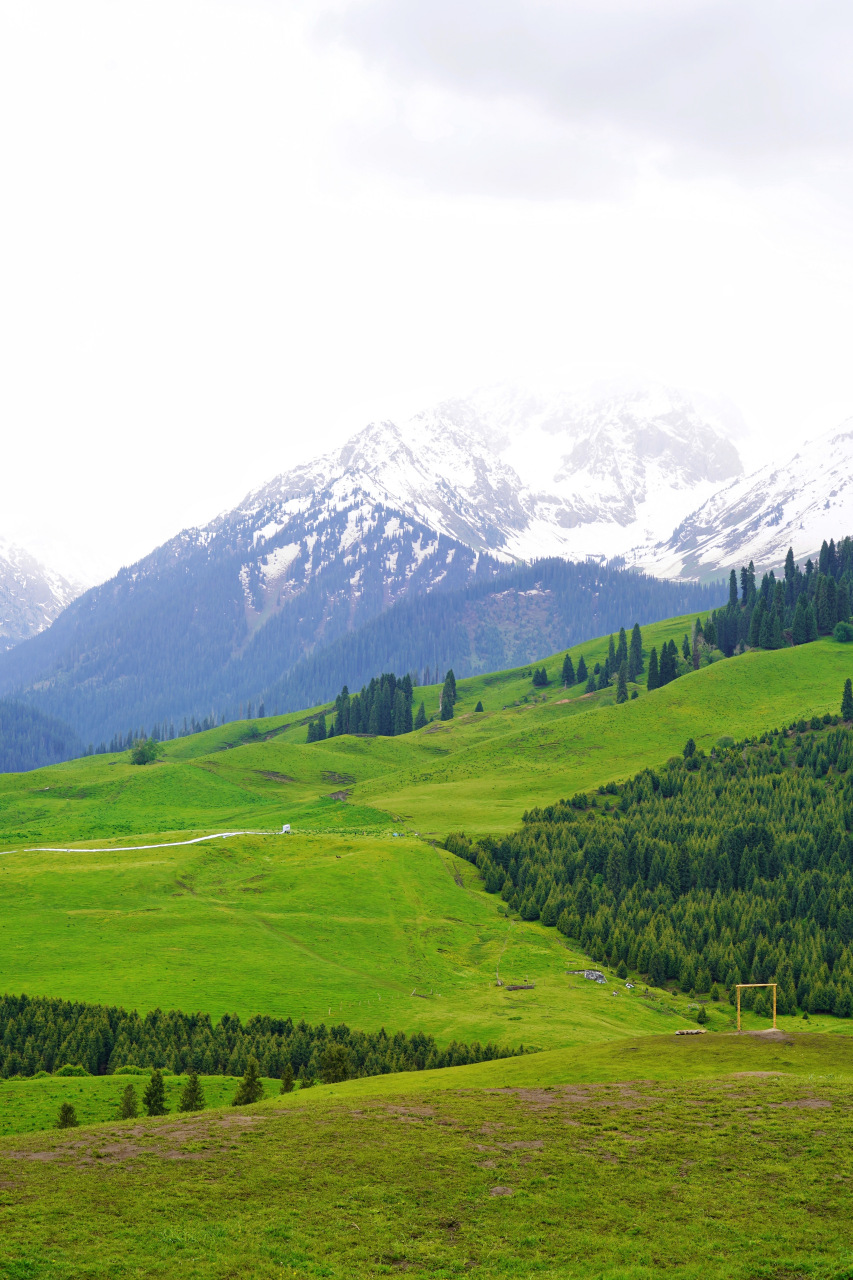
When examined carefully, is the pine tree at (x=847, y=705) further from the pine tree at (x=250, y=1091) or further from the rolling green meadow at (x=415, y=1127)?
the pine tree at (x=250, y=1091)

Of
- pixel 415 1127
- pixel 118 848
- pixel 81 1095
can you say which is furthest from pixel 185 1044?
pixel 118 848

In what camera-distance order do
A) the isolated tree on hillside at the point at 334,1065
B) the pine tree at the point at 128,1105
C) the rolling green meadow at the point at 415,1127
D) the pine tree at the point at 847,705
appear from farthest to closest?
the pine tree at the point at 847,705 < the isolated tree on hillside at the point at 334,1065 < the pine tree at the point at 128,1105 < the rolling green meadow at the point at 415,1127

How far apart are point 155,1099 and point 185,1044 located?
19.1 metres

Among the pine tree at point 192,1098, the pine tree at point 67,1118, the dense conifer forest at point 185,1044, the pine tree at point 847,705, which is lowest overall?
the dense conifer forest at point 185,1044

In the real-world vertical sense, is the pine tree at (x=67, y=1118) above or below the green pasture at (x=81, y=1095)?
above

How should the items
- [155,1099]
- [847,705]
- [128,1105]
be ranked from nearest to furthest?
1. [128,1105]
2. [155,1099]
3. [847,705]

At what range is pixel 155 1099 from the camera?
57.2 m

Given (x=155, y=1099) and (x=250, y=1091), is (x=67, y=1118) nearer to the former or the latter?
(x=155, y=1099)

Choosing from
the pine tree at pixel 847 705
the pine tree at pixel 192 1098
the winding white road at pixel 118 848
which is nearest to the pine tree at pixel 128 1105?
the pine tree at pixel 192 1098

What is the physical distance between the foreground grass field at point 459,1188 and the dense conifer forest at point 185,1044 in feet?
77.9

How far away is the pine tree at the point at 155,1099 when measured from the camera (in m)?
56.9

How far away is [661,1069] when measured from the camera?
58.9 meters

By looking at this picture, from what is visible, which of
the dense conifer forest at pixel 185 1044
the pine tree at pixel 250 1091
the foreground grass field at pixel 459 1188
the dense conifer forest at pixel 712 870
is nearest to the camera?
the foreground grass field at pixel 459 1188

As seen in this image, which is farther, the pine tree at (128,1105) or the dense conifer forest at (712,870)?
the dense conifer forest at (712,870)
